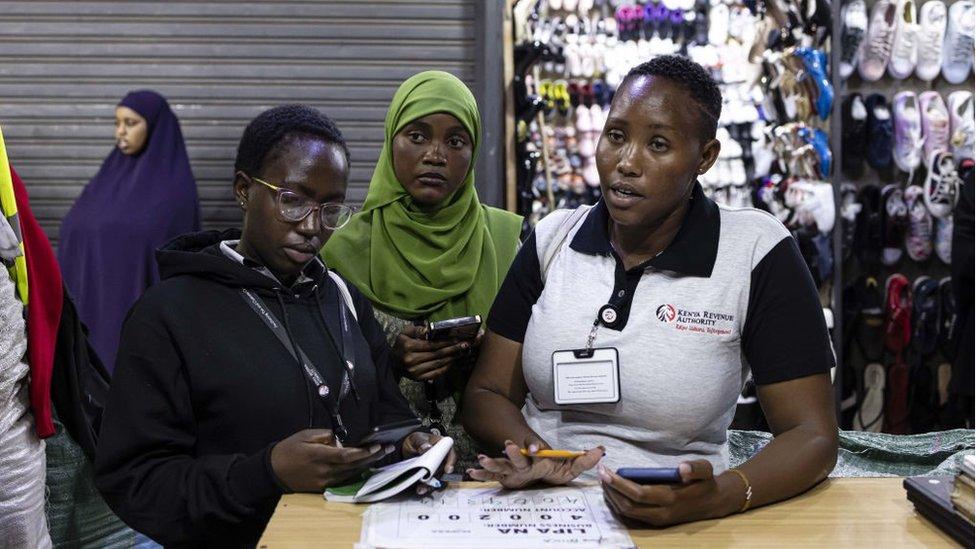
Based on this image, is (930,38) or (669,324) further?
(930,38)

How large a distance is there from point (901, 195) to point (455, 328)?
15.6ft

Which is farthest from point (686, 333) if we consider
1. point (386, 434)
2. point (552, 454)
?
point (386, 434)

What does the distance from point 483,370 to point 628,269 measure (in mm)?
431

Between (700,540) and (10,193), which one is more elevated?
(10,193)

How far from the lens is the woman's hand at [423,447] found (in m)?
1.99

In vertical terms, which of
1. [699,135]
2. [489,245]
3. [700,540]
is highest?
[699,135]

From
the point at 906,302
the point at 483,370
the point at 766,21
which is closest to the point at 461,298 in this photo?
the point at 483,370

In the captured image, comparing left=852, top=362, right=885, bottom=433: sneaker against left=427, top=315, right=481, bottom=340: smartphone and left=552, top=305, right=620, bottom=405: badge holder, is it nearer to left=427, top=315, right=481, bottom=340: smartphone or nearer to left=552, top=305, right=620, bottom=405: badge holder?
left=427, top=315, right=481, bottom=340: smartphone

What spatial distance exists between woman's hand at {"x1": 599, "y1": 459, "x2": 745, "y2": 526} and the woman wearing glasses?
0.46 metres

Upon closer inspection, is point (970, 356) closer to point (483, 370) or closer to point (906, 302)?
point (906, 302)

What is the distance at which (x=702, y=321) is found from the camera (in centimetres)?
213

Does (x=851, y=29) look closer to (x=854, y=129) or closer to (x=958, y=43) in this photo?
(x=854, y=129)

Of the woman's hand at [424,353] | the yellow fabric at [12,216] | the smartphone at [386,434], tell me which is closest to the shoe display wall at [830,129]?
the woman's hand at [424,353]

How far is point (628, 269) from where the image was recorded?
225cm
